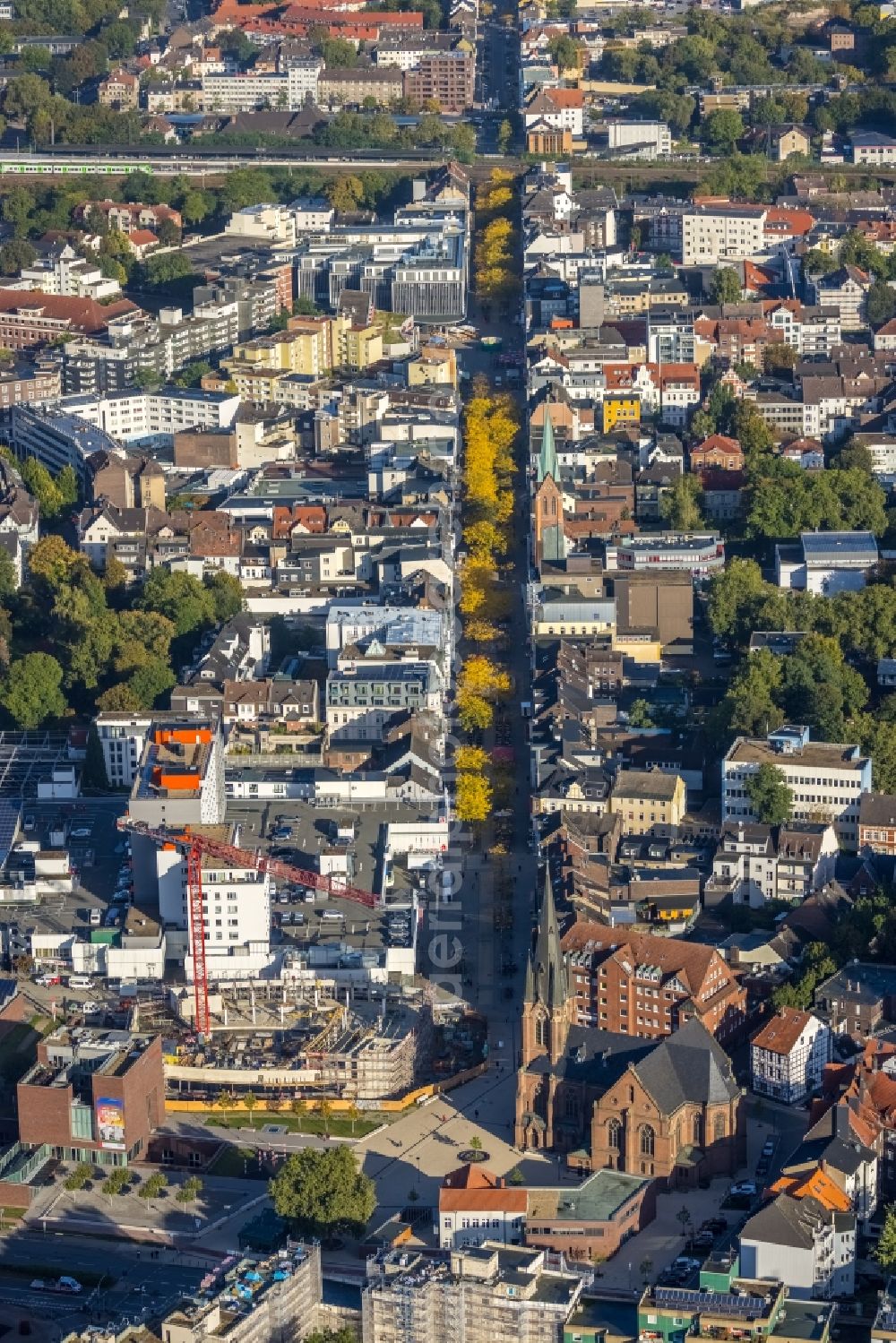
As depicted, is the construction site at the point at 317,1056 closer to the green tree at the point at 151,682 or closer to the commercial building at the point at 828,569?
the green tree at the point at 151,682

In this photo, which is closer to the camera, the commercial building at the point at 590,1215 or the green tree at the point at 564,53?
the commercial building at the point at 590,1215

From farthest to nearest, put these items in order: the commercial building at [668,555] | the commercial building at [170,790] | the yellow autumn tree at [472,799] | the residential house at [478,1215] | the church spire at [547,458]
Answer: the church spire at [547,458], the commercial building at [668,555], the yellow autumn tree at [472,799], the commercial building at [170,790], the residential house at [478,1215]

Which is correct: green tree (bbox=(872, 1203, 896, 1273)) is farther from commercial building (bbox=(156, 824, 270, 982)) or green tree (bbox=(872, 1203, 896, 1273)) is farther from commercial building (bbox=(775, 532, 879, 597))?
commercial building (bbox=(775, 532, 879, 597))

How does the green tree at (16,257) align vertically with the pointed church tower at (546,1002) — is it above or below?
above

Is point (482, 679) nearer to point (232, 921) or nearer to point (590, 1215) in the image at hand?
point (232, 921)

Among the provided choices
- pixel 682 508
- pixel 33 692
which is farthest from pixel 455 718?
pixel 682 508

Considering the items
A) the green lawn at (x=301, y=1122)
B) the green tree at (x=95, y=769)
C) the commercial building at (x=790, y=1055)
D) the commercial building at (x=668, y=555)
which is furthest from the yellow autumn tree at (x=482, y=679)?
the commercial building at (x=790, y=1055)

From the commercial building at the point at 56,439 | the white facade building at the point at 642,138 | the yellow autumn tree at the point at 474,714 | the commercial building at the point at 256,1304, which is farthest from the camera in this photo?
the white facade building at the point at 642,138

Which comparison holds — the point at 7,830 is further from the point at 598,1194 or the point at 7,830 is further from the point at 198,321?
the point at 198,321
